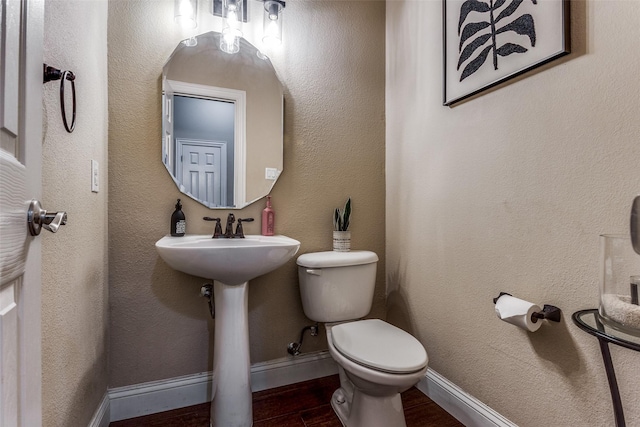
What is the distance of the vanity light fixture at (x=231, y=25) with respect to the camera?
155 centimetres

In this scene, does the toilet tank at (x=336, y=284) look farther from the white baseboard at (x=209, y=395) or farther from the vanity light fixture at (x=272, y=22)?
the vanity light fixture at (x=272, y=22)

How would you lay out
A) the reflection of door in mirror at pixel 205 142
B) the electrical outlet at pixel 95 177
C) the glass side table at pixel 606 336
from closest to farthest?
1. the glass side table at pixel 606 336
2. the electrical outlet at pixel 95 177
3. the reflection of door in mirror at pixel 205 142

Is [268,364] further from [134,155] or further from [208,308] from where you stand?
[134,155]

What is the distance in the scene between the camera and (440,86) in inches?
60.9

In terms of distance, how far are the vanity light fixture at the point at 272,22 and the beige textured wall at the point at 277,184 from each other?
6 cm

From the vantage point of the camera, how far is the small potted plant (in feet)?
5.63

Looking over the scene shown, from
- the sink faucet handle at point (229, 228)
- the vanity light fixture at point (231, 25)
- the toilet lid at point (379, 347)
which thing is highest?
the vanity light fixture at point (231, 25)

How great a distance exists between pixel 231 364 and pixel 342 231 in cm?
83

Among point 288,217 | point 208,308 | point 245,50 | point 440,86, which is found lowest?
point 208,308

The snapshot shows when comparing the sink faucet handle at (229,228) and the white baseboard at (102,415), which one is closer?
the white baseboard at (102,415)

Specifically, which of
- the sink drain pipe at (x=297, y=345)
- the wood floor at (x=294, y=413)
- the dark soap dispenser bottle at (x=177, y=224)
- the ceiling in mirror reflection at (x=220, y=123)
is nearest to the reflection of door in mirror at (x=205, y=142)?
the ceiling in mirror reflection at (x=220, y=123)

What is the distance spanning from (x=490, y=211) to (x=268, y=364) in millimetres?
1319

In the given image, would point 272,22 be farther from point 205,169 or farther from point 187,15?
point 205,169

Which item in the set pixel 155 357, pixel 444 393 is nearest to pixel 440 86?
pixel 444 393
